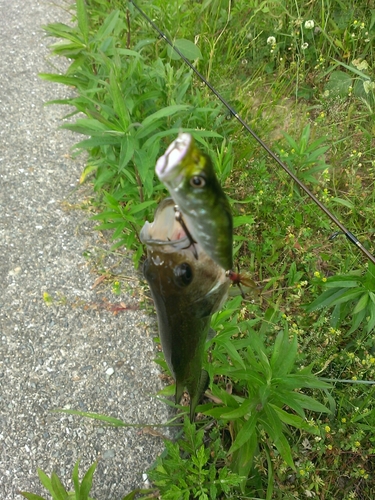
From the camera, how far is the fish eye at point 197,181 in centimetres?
75

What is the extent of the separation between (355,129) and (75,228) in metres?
2.19

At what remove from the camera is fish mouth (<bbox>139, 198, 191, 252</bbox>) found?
1.01 meters

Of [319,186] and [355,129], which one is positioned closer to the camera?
[319,186]

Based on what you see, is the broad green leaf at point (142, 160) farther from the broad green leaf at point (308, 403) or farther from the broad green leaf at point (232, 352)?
the broad green leaf at point (308, 403)

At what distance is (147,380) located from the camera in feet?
7.74

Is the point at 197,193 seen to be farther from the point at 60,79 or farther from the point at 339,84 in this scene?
the point at 339,84

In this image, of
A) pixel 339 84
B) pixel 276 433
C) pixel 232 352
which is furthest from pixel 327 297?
pixel 339 84

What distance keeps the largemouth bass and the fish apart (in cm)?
6

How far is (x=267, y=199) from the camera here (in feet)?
9.10

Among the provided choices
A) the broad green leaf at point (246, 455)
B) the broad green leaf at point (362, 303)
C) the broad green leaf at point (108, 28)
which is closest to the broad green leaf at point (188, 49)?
→ the broad green leaf at point (108, 28)

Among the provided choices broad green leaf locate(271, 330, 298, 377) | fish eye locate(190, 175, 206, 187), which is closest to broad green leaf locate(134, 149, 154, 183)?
broad green leaf locate(271, 330, 298, 377)

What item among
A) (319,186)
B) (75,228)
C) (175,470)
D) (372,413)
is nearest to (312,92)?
(319,186)

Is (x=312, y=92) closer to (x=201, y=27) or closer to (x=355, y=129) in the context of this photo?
(x=355, y=129)

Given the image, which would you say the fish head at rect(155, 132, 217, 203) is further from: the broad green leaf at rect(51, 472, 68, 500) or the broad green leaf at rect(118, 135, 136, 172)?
the broad green leaf at rect(51, 472, 68, 500)
